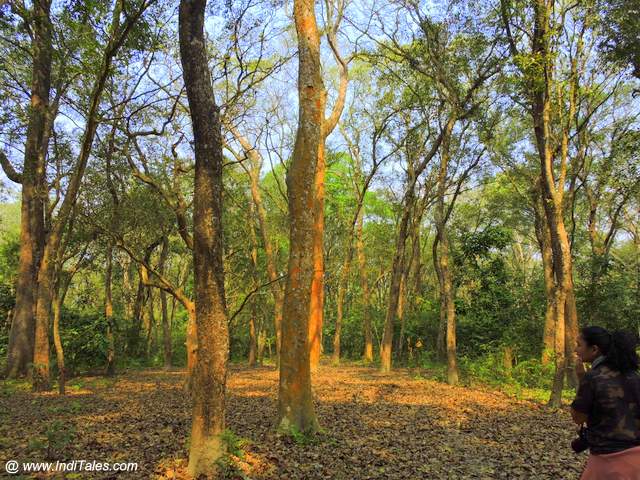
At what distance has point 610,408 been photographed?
321 cm

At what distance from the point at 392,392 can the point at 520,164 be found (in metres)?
14.1

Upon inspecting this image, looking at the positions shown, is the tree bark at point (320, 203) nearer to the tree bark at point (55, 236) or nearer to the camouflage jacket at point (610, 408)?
the tree bark at point (55, 236)

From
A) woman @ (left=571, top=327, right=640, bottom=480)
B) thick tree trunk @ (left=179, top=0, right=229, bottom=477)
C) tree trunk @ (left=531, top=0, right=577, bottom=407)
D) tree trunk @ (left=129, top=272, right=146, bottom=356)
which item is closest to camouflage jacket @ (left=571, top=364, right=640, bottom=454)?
woman @ (left=571, top=327, right=640, bottom=480)

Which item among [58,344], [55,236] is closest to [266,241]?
[55,236]

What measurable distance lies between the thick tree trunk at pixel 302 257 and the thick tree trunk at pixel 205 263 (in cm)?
195

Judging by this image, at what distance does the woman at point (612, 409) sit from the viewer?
10.3 feet

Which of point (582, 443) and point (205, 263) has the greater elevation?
point (205, 263)

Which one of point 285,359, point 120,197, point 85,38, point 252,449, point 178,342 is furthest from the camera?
point 178,342

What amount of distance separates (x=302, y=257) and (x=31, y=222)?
12138 mm

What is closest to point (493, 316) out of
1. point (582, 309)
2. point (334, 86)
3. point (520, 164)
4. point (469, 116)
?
point (582, 309)

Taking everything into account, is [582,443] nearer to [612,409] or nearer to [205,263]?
[612,409]

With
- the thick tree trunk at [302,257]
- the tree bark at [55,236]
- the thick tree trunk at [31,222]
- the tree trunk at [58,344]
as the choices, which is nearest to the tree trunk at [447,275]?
the thick tree trunk at [302,257]

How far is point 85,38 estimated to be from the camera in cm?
1037

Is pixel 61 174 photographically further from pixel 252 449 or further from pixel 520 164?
pixel 520 164
